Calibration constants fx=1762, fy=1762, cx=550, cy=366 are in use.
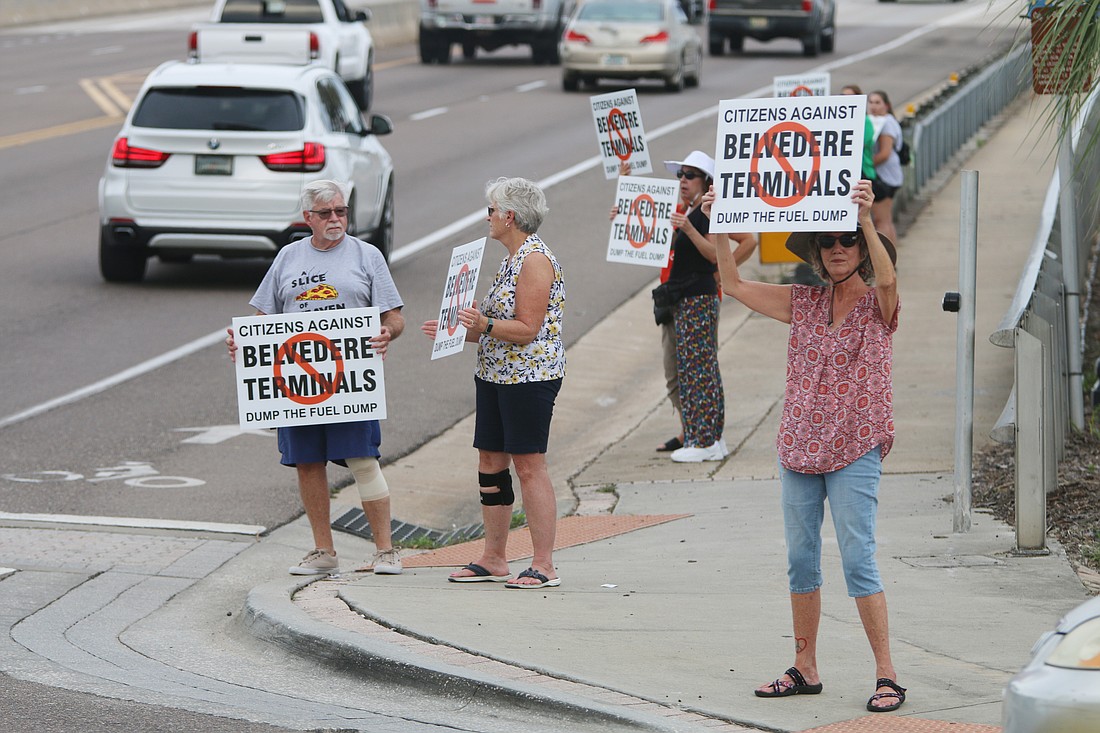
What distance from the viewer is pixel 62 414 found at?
447 inches

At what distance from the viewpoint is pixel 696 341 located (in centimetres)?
1052

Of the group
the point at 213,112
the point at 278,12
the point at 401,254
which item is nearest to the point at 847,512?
the point at 213,112

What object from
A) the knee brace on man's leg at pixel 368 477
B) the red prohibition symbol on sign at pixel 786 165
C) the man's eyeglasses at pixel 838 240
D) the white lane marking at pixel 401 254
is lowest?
the white lane marking at pixel 401 254

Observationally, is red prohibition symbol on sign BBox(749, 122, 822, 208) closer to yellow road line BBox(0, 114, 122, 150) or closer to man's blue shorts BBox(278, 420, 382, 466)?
man's blue shorts BBox(278, 420, 382, 466)

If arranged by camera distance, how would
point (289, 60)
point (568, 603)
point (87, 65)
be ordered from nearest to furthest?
1. point (568, 603)
2. point (289, 60)
3. point (87, 65)

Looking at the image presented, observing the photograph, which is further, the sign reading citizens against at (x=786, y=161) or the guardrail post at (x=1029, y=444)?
the guardrail post at (x=1029, y=444)

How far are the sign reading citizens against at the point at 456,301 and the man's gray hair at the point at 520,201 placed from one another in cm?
18

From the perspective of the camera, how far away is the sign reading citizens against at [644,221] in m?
10.4

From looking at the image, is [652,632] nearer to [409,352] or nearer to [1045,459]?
[1045,459]

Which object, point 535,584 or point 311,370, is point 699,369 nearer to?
point 535,584

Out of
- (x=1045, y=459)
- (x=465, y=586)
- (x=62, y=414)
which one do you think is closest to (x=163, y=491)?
(x=62, y=414)

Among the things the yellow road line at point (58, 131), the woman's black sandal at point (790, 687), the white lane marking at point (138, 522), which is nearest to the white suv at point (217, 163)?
the white lane marking at point (138, 522)

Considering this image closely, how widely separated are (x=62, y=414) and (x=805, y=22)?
3185 cm

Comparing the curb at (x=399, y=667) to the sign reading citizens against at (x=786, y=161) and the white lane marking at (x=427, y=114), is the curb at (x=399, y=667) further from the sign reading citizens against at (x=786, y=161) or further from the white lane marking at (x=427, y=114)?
the white lane marking at (x=427, y=114)
